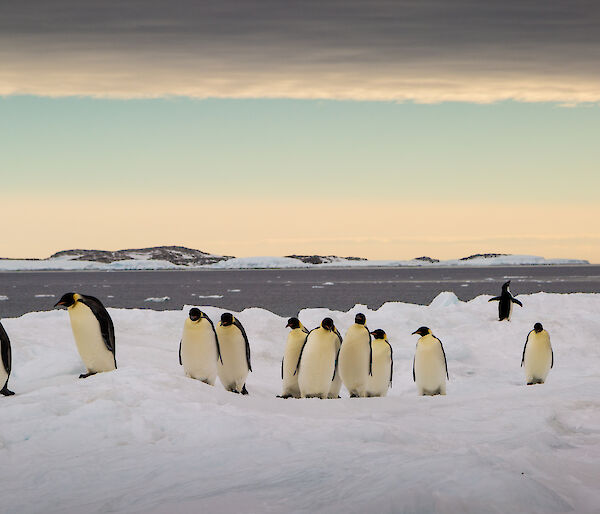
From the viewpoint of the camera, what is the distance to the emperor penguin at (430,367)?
12359 millimetres

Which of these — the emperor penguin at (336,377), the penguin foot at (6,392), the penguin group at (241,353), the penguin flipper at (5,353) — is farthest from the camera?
the emperor penguin at (336,377)

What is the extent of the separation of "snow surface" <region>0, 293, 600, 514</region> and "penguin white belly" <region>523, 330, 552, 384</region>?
374 centimetres

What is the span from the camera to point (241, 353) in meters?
10.6

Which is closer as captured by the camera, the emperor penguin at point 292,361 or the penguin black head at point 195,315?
the penguin black head at point 195,315

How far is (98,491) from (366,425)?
256 cm

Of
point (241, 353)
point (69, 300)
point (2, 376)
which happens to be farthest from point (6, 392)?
point (241, 353)

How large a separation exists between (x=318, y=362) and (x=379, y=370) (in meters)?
1.87

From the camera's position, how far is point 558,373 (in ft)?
52.2

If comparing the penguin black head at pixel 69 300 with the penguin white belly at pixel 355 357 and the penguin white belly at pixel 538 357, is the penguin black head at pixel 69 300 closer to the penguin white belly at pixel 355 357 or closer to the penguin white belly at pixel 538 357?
the penguin white belly at pixel 355 357

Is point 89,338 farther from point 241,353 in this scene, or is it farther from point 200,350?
point 241,353

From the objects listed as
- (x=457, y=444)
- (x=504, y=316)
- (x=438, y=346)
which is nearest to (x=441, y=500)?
(x=457, y=444)

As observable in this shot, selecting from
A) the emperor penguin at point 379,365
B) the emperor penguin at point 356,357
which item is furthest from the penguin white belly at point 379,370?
the emperor penguin at point 356,357

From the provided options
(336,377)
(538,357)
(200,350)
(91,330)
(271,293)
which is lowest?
(271,293)

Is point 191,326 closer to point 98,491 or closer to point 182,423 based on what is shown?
point 182,423
